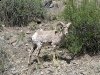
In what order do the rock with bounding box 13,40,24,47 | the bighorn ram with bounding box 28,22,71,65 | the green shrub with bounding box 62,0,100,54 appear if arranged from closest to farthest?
the bighorn ram with bounding box 28,22,71,65 → the green shrub with bounding box 62,0,100,54 → the rock with bounding box 13,40,24,47

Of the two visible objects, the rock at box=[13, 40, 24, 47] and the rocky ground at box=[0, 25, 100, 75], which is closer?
the rocky ground at box=[0, 25, 100, 75]

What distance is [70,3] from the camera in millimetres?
10797

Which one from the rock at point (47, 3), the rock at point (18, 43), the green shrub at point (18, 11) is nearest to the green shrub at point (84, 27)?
the rock at point (18, 43)

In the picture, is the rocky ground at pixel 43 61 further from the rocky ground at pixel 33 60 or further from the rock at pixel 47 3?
the rock at pixel 47 3

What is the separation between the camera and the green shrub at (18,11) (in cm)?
1348

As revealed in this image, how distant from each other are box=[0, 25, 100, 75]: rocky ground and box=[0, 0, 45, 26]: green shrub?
1.47 metres

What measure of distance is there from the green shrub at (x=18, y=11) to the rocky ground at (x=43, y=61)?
4.81 ft

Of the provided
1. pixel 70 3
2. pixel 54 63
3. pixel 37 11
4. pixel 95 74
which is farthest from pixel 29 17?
pixel 95 74

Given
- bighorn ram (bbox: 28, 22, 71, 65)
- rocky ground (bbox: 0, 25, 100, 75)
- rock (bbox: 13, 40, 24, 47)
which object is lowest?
rocky ground (bbox: 0, 25, 100, 75)

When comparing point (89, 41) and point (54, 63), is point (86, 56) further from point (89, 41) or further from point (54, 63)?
point (54, 63)

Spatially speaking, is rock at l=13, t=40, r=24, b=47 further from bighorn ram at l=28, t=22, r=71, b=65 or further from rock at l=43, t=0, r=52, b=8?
rock at l=43, t=0, r=52, b=8

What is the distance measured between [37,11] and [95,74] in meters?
5.20

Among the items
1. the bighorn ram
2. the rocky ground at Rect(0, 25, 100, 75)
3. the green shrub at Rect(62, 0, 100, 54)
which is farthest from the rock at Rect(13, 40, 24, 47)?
the green shrub at Rect(62, 0, 100, 54)

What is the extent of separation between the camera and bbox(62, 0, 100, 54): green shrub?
10383mm
